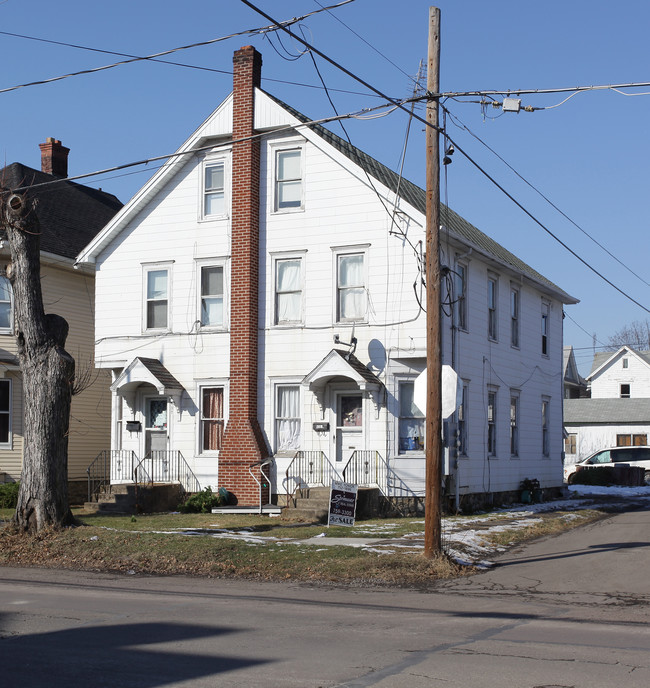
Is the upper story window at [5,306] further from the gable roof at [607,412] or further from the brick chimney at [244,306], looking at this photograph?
the gable roof at [607,412]

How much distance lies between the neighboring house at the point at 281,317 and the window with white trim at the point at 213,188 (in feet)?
0.13

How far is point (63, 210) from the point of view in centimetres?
3009

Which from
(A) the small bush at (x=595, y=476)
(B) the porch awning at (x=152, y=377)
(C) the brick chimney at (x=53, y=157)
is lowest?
(A) the small bush at (x=595, y=476)

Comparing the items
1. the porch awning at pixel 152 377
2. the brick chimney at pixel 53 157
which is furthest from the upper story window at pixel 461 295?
the brick chimney at pixel 53 157

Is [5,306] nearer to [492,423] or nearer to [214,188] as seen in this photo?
[214,188]

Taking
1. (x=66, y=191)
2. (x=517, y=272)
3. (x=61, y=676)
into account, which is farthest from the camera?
(x=66, y=191)

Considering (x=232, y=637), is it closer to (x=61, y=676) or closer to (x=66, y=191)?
(x=61, y=676)

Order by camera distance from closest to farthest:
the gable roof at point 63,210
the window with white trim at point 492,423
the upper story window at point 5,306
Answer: the window with white trim at point 492,423
the upper story window at point 5,306
the gable roof at point 63,210

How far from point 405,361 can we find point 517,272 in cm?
637

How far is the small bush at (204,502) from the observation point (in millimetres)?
22422

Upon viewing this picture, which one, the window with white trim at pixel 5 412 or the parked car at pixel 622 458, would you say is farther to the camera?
the parked car at pixel 622 458

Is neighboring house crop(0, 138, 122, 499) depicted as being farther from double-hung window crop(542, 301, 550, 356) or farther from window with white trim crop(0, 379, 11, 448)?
double-hung window crop(542, 301, 550, 356)

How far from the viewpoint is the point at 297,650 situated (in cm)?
791

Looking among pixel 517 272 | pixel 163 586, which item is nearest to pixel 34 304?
pixel 163 586
